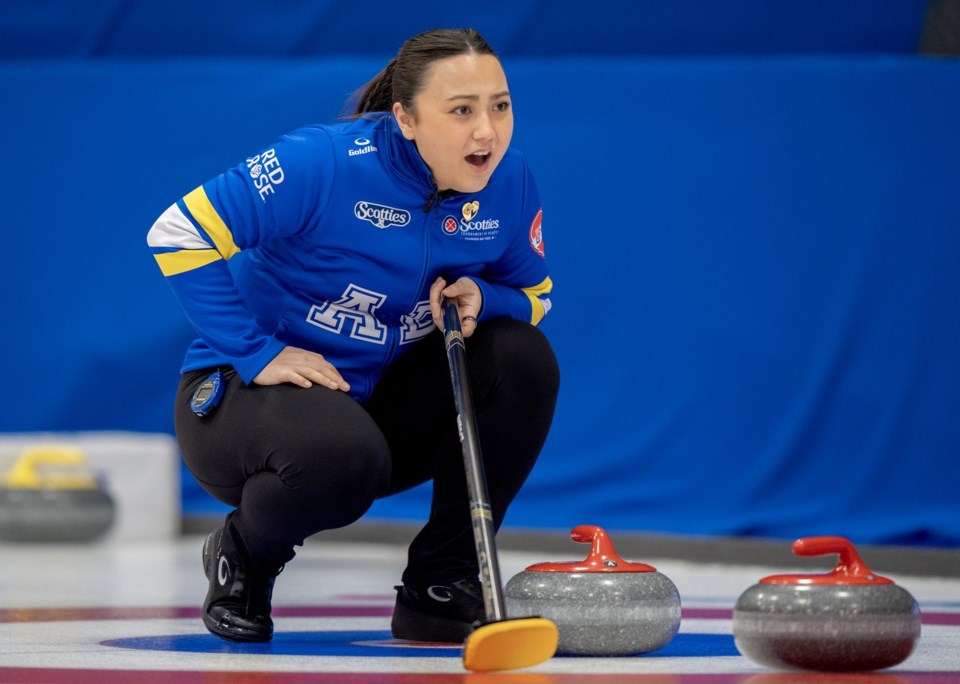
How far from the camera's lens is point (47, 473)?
17.3 ft

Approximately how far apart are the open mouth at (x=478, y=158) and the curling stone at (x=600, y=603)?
0.57 metres

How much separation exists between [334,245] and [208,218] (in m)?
0.19

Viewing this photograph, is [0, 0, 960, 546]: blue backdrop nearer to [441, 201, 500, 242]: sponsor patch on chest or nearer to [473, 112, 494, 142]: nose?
[441, 201, 500, 242]: sponsor patch on chest

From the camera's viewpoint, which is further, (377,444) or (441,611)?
(441,611)

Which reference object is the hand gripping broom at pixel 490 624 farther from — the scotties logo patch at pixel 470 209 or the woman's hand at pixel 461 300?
the scotties logo patch at pixel 470 209

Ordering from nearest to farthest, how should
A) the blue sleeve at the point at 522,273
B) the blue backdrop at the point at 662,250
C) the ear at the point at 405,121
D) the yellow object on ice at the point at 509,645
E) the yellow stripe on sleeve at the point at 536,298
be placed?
the yellow object on ice at the point at 509,645, the ear at the point at 405,121, the blue sleeve at the point at 522,273, the yellow stripe on sleeve at the point at 536,298, the blue backdrop at the point at 662,250

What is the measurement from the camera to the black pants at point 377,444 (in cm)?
212

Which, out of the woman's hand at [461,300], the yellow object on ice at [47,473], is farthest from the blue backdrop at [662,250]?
the woman's hand at [461,300]

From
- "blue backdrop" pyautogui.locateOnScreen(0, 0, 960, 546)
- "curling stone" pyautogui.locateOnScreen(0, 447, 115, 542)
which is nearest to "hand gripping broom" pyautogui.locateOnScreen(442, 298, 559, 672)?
"blue backdrop" pyautogui.locateOnScreen(0, 0, 960, 546)

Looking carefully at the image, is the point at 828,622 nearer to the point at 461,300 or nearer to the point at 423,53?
the point at 461,300

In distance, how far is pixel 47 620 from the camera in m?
2.59

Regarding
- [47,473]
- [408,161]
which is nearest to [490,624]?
[408,161]

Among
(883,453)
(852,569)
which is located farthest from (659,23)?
(852,569)

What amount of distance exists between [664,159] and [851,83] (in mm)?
627
